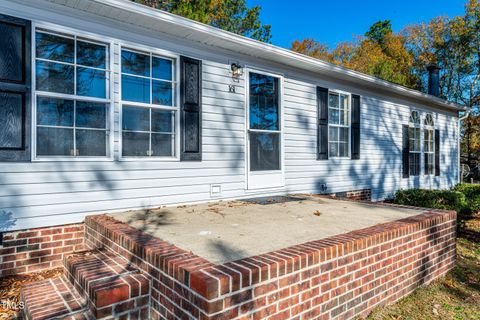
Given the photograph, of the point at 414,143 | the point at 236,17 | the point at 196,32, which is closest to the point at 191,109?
the point at 196,32

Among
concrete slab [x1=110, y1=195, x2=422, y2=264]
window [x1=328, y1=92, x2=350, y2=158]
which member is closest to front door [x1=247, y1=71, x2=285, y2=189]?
concrete slab [x1=110, y1=195, x2=422, y2=264]

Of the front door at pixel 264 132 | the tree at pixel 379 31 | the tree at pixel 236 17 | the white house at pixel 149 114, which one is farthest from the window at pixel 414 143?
the tree at pixel 379 31

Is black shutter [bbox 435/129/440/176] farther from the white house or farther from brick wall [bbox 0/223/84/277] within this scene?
brick wall [bbox 0/223/84/277]

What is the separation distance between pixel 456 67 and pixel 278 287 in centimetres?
2170

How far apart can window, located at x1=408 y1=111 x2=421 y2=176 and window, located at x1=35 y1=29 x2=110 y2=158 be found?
8178mm

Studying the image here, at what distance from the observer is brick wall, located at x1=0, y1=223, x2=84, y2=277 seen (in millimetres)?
3320

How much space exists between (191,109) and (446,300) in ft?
12.4

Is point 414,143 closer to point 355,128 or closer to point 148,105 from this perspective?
point 355,128

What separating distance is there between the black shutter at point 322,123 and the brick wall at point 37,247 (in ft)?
15.1

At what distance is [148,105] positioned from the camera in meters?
4.34

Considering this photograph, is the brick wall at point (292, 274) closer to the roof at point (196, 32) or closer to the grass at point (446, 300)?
the grass at point (446, 300)

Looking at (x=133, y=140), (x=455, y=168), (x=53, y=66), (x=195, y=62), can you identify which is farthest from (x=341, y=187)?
(x=455, y=168)

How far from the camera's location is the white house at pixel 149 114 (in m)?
3.40

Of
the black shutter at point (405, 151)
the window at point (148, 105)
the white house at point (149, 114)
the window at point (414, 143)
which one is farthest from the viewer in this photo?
the window at point (414, 143)
